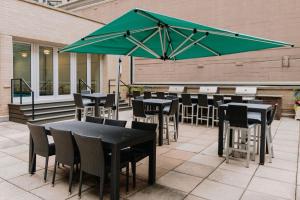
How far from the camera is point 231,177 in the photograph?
11.2 feet

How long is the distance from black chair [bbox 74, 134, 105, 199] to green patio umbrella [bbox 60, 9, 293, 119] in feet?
4.24

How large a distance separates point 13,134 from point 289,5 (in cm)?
991

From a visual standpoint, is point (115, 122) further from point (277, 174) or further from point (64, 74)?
point (64, 74)

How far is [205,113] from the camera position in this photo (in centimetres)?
802

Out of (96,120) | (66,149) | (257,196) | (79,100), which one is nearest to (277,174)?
(257,196)

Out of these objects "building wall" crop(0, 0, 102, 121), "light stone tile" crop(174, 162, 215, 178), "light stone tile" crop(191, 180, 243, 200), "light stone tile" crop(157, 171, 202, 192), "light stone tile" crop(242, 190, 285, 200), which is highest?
"building wall" crop(0, 0, 102, 121)

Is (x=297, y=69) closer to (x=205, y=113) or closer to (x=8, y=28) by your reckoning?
(x=205, y=113)

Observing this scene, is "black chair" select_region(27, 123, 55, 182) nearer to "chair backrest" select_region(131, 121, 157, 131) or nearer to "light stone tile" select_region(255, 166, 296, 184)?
"chair backrest" select_region(131, 121, 157, 131)

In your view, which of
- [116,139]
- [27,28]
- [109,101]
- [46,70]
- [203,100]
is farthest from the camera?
[46,70]

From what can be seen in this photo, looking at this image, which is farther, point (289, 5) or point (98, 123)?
point (289, 5)

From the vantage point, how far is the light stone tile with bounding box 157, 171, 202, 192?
308 cm

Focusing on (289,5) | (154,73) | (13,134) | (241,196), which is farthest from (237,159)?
(154,73)

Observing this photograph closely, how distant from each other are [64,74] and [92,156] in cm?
777

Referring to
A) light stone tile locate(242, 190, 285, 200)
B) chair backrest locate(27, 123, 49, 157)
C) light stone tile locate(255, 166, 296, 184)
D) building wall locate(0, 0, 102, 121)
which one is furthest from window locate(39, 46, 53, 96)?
Result: light stone tile locate(242, 190, 285, 200)
